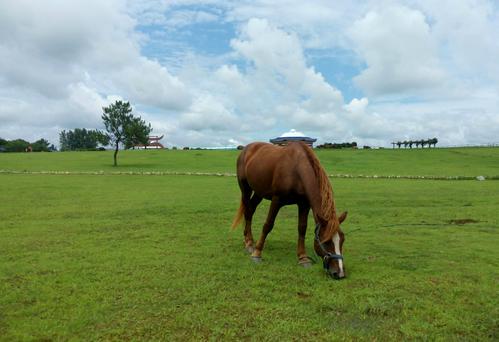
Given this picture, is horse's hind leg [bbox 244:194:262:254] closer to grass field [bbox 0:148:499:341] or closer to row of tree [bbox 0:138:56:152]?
grass field [bbox 0:148:499:341]

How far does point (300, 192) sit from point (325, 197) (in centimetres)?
59

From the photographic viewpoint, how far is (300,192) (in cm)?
658

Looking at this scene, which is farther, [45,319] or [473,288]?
[473,288]

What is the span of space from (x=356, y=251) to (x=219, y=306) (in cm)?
361

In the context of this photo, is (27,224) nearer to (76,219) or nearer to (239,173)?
(76,219)

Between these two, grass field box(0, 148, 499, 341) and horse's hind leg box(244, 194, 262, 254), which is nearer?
grass field box(0, 148, 499, 341)

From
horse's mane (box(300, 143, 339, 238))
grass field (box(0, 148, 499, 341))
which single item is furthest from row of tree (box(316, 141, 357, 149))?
horse's mane (box(300, 143, 339, 238))

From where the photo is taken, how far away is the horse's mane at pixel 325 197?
5854 mm

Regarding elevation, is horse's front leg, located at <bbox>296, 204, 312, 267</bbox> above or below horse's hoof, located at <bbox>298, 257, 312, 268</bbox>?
above

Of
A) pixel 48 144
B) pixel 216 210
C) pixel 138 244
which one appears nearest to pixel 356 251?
pixel 138 244

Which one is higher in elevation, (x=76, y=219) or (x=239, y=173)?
(x=239, y=173)

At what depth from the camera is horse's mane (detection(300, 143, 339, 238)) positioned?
5.85 metres

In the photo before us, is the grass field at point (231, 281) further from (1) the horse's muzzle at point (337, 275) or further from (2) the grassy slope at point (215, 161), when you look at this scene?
(2) the grassy slope at point (215, 161)

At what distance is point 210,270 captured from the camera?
20.5 feet
